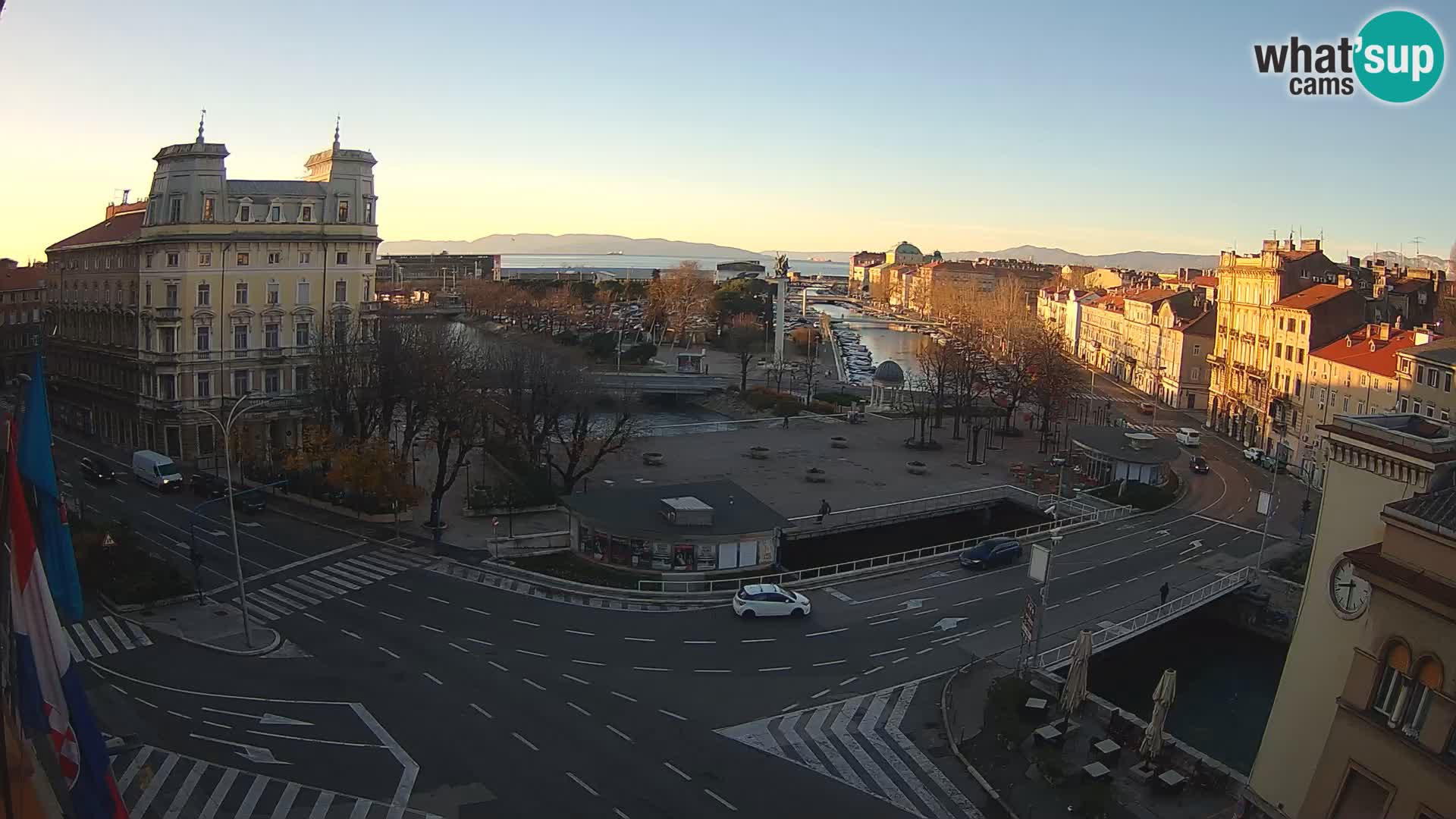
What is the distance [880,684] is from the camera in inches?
1035

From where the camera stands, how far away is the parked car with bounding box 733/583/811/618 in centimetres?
3064

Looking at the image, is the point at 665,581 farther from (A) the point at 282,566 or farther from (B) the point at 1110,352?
(B) the point at 1110,352

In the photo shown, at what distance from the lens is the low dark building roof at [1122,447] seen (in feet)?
162

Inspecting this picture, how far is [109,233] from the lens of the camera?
177ft

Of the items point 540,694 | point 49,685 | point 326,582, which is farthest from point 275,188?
point 49,685

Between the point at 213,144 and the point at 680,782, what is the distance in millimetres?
41656

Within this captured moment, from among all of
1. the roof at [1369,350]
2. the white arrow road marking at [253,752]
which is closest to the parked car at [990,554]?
the white arrow road marking at [253,752]

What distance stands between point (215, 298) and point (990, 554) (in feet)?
124

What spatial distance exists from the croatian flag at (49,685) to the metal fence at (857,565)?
23471 mm

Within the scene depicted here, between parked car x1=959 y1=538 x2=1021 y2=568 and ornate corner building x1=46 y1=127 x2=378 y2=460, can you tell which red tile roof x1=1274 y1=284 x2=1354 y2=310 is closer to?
parked car x1=959 y1=538 x2=1021 y2=568

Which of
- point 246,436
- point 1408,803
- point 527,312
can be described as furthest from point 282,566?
point 527,312

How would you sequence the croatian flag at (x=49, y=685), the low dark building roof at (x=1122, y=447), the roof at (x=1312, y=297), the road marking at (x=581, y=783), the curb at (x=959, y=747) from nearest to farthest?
the croatian flag at (x=49, y=685) < the road marking at (x=581, y=783) < the curb at (x=959, y=747) < the low dark building roof at (x=1122, y=447) < the roof at (x=1312, y=297)

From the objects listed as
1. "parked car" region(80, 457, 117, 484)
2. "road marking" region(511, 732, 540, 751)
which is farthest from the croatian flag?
"parked car" region(80, 457, 117, 484)

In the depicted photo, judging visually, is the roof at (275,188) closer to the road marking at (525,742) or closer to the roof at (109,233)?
the roof at (109,233)
